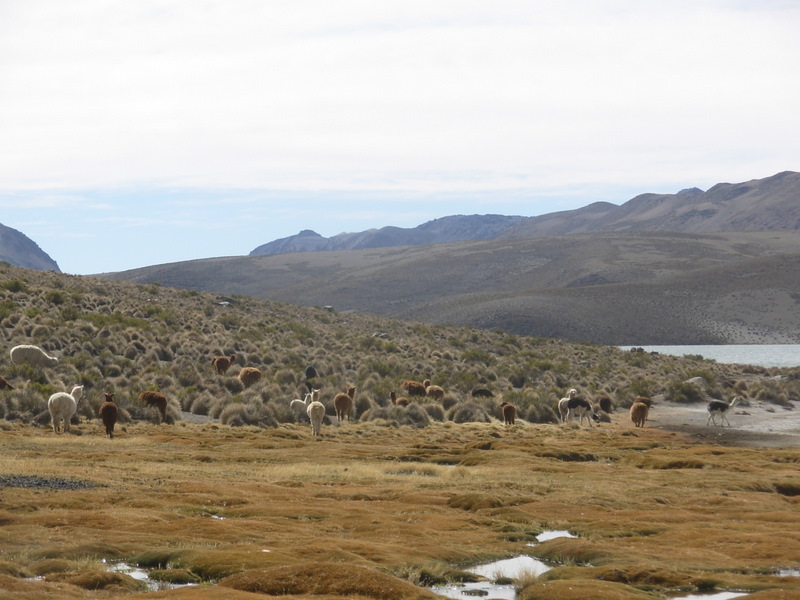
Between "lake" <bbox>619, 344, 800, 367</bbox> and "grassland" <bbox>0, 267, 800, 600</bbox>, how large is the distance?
39.8 m

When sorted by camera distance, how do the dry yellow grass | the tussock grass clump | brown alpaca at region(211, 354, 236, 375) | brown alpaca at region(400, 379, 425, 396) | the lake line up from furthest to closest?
the lake
brown alpaca at region(400, 379, 425, 396)
brown alpaca at region(211, 354, 236, 375)
the dry yellow grass
the tussock grass clump

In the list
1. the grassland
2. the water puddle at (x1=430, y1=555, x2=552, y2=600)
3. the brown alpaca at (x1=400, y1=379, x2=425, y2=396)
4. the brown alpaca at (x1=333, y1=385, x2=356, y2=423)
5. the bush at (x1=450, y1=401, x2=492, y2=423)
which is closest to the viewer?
the water puddle at (x1=430, y1=555, x2=552, y2=600)

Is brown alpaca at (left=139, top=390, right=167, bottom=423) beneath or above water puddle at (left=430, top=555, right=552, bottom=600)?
above

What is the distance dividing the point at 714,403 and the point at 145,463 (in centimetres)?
2741

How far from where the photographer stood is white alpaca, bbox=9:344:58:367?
1410 inches

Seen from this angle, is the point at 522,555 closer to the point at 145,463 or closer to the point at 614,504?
the point at 614,504

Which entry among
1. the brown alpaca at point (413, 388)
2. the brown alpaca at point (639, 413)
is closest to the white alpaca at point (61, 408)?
the brown alpaca at point (413, 388)

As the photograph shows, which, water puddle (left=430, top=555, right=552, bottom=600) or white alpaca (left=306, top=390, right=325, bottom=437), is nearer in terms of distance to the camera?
Result: water puddle (left=430, top=555, right=552, bottom=600)

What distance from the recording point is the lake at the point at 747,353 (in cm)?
9138

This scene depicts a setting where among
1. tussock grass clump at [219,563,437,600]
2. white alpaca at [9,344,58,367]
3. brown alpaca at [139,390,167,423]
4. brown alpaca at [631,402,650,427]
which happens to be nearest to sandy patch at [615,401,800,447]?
brown alpaca at [631,402,650,427]

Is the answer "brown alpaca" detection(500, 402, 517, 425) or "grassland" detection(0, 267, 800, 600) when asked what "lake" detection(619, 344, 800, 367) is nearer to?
"grassland" detection(0, 267, 800, 600)

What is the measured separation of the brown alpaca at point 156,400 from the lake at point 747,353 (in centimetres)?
6548

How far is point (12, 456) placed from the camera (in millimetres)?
20703

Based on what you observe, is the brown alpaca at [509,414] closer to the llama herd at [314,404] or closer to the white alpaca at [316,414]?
the llama herd at [314,404]
